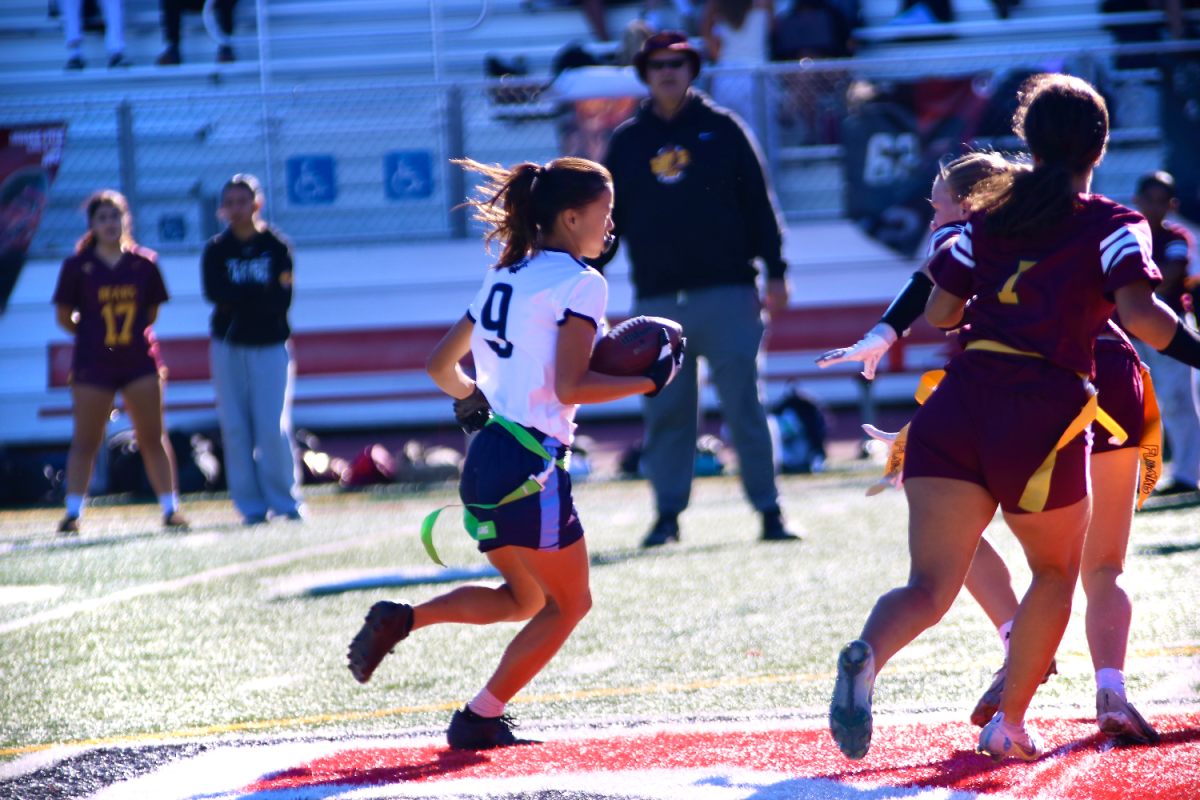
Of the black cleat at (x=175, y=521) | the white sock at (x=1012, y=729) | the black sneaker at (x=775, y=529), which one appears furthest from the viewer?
the black cleat at (x=175, y=521)

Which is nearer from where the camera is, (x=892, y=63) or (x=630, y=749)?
(x=630, y=749)

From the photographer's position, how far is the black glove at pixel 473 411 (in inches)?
140

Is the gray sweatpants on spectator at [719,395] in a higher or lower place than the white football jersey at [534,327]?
lower

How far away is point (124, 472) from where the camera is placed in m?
10.3

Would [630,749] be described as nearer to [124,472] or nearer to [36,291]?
[124,472]

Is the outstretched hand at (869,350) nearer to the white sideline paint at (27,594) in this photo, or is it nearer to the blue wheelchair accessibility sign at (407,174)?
the white sideline paint at (27,594)

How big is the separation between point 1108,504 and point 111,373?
6.66 meters

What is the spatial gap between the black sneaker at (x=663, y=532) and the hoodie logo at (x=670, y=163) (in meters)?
1.75

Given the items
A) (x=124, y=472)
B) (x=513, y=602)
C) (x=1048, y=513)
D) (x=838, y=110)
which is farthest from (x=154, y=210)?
(x=1048, y=513)

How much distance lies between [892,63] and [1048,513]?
9.80 meters

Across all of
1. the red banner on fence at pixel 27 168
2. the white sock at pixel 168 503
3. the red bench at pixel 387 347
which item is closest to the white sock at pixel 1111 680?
the white sock at pixel 168 503

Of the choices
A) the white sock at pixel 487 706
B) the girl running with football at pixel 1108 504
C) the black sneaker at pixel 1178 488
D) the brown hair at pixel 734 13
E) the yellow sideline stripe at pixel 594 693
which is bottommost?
the black sneaker at pixel 1178 488

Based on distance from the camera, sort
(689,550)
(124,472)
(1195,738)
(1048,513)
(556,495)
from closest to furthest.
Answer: (1048,513) → (1195,738) → (556,495) → (689,550) → (124,472)

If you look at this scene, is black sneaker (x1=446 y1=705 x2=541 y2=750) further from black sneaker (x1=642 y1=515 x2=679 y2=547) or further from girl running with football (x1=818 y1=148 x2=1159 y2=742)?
black sneaker (x1=642 y1=515 x2=679 y2=547)
